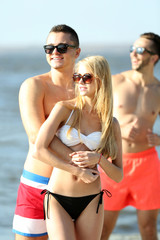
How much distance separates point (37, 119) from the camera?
3879 millimetres

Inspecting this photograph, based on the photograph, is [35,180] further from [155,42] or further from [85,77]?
[155,42]

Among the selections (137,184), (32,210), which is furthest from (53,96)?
(137,184)

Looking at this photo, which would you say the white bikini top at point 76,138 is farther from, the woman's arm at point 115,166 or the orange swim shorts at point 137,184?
the orange swim shorts at point 137,184

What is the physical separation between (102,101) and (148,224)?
2.03 meters

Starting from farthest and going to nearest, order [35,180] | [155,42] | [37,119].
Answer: [155,42], [35,180], [37,119]

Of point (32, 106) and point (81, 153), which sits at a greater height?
point (32, 106)

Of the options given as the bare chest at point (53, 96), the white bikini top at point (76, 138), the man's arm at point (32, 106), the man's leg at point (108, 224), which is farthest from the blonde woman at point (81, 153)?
the man's leg at point (108, 224)

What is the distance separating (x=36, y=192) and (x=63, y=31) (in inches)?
47.4

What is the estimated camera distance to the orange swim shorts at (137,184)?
5.40 meters

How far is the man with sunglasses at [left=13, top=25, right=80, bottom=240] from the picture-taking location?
3936 millimetres

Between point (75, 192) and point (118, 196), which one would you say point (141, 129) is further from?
point (75, 192)

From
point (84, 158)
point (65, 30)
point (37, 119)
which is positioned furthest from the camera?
point (65, 30)

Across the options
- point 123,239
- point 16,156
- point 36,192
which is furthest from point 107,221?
point 16,156

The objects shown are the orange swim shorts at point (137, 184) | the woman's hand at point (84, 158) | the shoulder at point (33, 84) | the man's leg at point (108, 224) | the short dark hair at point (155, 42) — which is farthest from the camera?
the short dark hair at point (155, 42)
